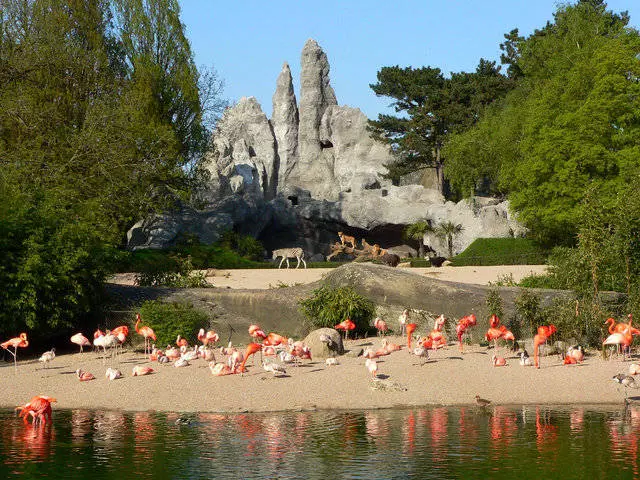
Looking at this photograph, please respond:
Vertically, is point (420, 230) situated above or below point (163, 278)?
above

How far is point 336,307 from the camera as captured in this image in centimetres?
2005

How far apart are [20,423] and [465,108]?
56.8 meters

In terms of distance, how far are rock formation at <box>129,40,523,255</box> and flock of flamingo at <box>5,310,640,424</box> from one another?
31691mm

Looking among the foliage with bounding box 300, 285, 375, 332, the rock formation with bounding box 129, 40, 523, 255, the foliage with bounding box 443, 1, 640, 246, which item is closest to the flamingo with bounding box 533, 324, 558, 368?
the foliage with bounding box 300, 285, 375, 332

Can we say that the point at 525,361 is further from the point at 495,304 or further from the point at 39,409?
the point at 39,409

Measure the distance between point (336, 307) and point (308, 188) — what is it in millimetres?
70673

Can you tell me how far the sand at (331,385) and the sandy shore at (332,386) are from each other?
0.05ft

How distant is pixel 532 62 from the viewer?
174 feet

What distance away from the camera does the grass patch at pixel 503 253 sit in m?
43.6

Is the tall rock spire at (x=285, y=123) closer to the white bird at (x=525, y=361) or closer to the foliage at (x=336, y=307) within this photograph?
the foliage at (x=336, y=307)

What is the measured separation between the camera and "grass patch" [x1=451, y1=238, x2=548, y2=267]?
143 feet

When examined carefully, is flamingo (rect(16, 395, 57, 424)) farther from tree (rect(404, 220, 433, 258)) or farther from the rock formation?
tree (rect(404, 220, 433, 258))

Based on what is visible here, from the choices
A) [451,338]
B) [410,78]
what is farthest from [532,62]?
[451,338]

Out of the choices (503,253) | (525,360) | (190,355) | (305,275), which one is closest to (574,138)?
(503,253)
